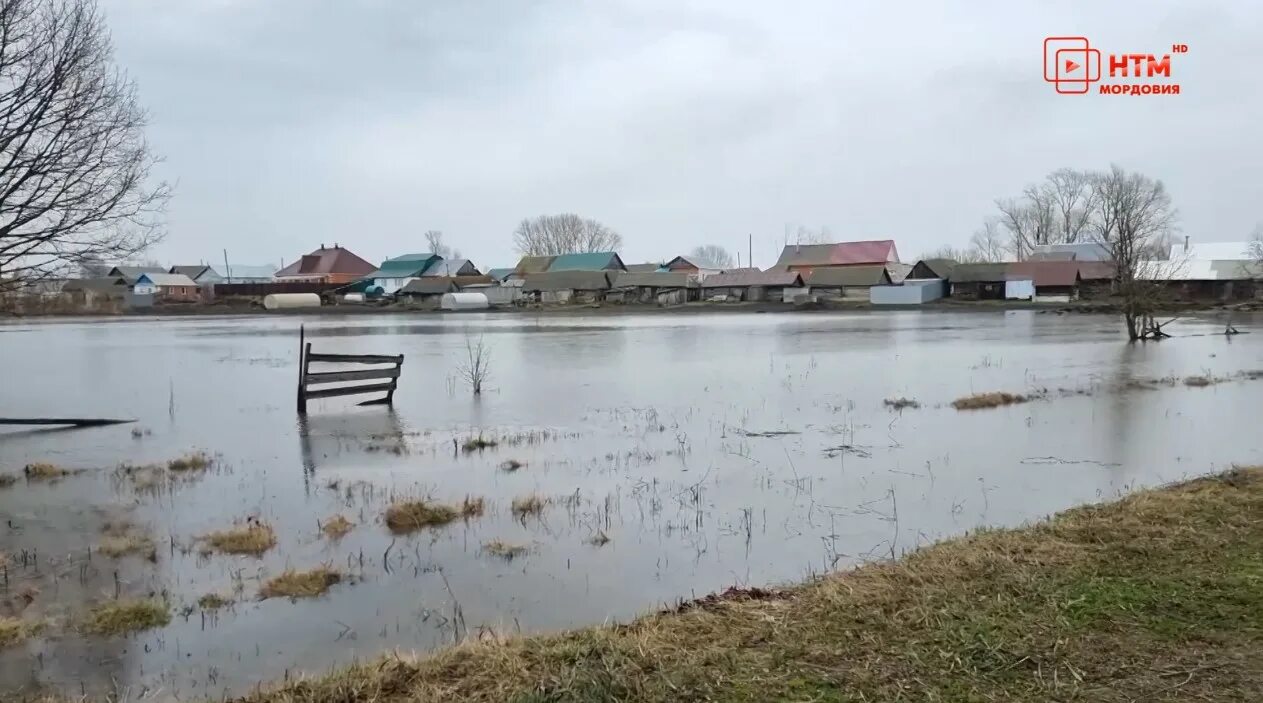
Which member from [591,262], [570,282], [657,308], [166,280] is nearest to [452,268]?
[591,262]

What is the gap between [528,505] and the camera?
30.5 feet

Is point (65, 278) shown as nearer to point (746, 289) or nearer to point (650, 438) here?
point (650, 438)

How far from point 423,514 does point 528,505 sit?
3.78ft

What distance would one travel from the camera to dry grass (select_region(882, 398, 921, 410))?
1628cm

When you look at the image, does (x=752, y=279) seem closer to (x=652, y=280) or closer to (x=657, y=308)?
(x=652, y=280)

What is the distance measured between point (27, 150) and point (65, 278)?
2394 millimetres

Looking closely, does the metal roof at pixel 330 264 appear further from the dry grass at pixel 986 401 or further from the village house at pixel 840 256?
the dry grass at pixel 986 401

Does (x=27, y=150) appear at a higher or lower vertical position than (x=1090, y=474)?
higher

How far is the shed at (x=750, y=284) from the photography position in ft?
265

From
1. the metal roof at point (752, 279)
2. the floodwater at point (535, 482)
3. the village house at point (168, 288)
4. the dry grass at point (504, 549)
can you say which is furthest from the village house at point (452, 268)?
the dry grass at point (504, 549)

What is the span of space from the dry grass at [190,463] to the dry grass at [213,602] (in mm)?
5889

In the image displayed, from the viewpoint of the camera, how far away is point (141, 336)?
44.1m

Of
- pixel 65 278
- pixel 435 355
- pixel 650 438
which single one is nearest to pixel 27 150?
pixel 65 278

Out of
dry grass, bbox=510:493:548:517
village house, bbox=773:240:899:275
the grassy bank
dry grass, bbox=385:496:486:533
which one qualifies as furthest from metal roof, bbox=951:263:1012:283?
the grassy bank
